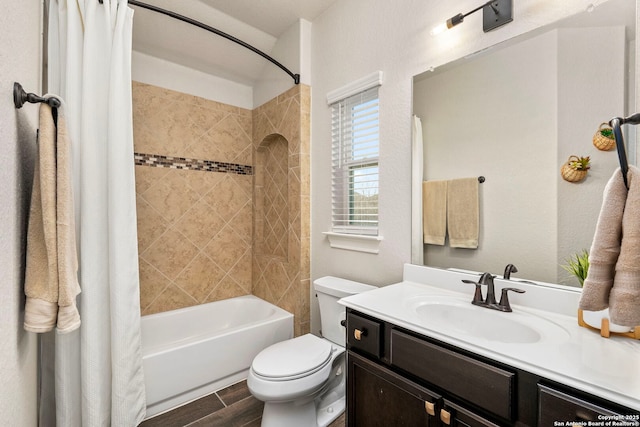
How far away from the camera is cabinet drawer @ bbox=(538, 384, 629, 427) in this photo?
67cm

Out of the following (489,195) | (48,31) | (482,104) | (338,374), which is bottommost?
(338,374)

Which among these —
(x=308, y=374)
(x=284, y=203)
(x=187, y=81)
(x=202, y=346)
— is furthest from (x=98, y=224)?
(x=187, y=81)

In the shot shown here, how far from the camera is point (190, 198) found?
104 inches

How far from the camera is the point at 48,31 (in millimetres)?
1465

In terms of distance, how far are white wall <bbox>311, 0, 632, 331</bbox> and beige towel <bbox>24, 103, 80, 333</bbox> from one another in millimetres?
1491

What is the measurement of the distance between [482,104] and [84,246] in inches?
81.3

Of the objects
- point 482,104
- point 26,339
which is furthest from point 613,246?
point 26,339

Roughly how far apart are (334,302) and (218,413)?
101 centimetres

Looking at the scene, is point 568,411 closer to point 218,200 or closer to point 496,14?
point 496,14

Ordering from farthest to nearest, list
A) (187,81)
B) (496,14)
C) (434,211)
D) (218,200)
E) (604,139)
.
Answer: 1. (218,200)
2. (187,81)
3. (434,211)
4. (496,14)
5. (604,139)

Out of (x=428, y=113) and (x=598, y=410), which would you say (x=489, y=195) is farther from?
(x=598, y=410)

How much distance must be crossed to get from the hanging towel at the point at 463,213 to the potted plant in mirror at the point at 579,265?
35cm

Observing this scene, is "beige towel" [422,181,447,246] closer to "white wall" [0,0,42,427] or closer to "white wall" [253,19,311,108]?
"white wall" [253,19,311,108]

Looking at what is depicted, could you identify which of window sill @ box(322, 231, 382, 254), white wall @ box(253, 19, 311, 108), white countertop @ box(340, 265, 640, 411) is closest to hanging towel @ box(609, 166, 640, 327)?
white countertop @ box(340, 265, 640, 411)
